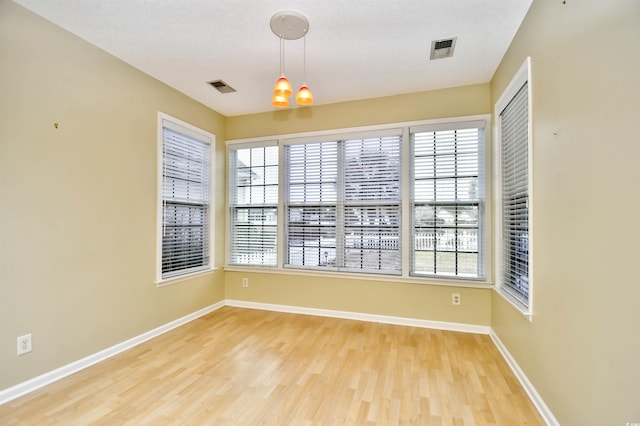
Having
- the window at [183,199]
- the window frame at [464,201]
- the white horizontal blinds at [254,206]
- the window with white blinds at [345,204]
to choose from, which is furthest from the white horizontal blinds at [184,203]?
the window frame at [464,201]

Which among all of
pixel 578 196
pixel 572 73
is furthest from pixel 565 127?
pixel 578 196

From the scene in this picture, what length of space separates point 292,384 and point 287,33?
2.91 m

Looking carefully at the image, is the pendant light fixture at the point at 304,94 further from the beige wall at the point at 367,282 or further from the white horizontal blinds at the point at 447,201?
the white horizontal blinds at the point at 447,201

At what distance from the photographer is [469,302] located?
3373 millimetres

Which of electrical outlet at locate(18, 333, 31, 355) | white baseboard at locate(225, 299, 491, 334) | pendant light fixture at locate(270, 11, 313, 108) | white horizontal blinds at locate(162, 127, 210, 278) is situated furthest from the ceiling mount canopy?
white baseboard at locate(225, 299, 491, 334)

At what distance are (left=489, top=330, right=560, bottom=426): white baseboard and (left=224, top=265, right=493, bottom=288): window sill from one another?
627mm

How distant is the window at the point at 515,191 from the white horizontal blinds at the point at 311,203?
193cm

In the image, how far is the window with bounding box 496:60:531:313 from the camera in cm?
233

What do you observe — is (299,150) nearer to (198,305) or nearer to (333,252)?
(333,252)

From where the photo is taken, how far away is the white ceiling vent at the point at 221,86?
3.39 meters

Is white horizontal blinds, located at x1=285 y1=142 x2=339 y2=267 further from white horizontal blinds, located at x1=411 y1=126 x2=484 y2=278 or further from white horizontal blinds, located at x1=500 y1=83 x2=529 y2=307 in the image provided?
white horizontal blinds, located at x1=500 y1=83 x2=529 y2=307

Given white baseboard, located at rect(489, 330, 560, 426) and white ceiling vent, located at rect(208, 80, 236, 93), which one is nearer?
white baseboard, located at rect(489, 330, 560, 426)

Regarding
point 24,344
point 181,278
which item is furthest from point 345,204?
point 24,344

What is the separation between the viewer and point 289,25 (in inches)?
92.5
